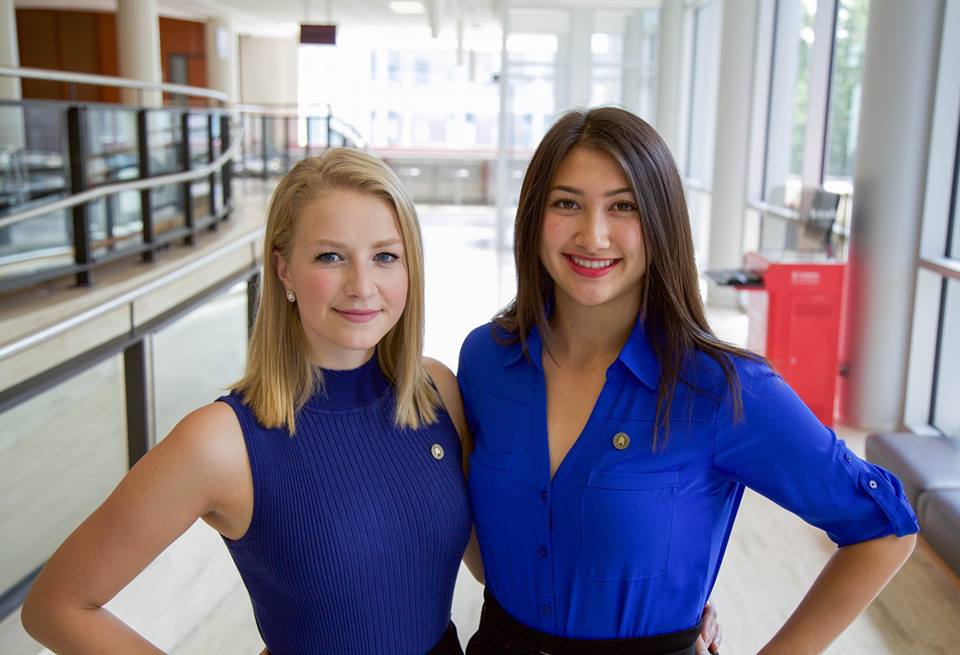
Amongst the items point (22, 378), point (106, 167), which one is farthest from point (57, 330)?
point (106, 167)

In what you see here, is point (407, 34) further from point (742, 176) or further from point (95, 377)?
point (95, 377)

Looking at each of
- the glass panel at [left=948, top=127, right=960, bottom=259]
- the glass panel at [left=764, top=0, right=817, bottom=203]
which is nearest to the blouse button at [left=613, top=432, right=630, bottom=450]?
the glass panel at [left=948, top=127, right=960, bottom=259]

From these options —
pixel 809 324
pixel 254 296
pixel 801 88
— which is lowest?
pixel 809 324

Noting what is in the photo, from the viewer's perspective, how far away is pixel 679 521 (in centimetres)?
157

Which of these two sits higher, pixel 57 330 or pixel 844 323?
pixel 57 330

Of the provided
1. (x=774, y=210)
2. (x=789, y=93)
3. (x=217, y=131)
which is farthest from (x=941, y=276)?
(x=217, y=131)

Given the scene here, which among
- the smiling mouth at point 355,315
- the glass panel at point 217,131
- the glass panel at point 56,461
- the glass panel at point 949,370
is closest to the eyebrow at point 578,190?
the smiling mouth at point 355,315

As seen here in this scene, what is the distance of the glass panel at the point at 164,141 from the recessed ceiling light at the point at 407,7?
1021 centimetres

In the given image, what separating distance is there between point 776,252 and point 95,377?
14.3 ft

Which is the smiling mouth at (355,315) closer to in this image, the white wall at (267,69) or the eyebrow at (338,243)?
the eyebrow at (338,243)

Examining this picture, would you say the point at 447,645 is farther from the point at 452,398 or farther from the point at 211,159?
the point at 211,159

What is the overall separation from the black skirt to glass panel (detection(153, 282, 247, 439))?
379 centimetres

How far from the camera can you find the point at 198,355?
21.8 ft

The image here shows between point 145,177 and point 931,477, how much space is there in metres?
4.60
